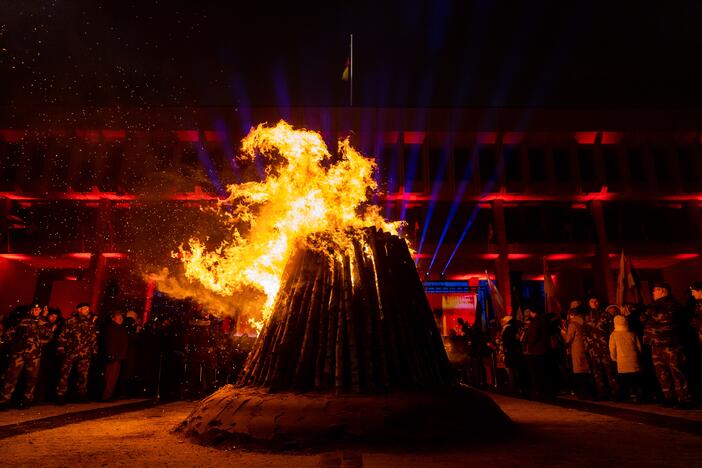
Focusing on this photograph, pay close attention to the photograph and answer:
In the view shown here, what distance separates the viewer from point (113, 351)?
31.6 ft

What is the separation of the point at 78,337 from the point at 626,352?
34.6 ft

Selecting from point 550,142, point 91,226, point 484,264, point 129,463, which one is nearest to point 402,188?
point 484,264

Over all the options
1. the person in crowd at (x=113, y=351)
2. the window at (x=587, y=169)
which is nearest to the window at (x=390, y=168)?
the window at (x=587, y=169)

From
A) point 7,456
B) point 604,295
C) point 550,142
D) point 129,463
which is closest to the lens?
point 129,463

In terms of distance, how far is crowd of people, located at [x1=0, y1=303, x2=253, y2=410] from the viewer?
8.24 meters

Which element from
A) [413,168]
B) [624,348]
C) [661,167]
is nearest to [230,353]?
[624,348]

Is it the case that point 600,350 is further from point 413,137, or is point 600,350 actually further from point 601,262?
point 413,137

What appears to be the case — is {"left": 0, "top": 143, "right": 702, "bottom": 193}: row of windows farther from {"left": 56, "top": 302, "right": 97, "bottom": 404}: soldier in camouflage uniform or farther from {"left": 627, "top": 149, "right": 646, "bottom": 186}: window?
{"left": 56, "top": 302, "right": 97, "bottom": 404}: soldier in camouflage uniform

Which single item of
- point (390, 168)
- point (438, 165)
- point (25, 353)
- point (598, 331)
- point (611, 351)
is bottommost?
point (25, 353)

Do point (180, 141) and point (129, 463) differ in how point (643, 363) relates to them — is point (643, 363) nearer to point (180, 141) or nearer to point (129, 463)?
point (129, 463)

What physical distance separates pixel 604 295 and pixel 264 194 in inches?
798

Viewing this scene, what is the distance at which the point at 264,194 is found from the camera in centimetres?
736

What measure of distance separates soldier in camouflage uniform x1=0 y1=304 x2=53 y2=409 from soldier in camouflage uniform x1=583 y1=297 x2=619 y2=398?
10520mm

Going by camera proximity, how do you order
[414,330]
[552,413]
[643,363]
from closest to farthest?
[414,330] < [552,413] < [643,363]
